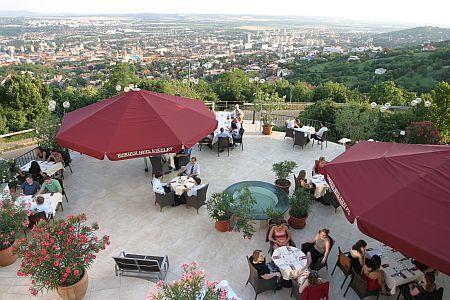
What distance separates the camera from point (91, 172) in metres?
11.1

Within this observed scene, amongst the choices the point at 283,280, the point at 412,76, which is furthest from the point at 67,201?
the point at 412,76

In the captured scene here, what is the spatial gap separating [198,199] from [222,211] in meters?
0.98

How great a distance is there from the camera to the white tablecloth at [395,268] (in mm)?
6117

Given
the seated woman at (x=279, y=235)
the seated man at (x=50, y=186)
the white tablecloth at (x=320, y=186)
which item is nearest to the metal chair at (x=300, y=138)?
the white tablecloth at (x=320, y=186)

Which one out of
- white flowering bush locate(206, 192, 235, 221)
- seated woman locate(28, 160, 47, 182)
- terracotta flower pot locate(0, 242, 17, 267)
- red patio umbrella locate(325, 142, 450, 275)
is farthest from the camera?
seated woman locate(28, 160, 47, 182)

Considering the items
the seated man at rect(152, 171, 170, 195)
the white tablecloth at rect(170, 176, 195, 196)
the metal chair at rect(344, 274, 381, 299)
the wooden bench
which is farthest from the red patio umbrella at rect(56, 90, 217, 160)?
the metal chair at rect(344, 274, 381, 299)

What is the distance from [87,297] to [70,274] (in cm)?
81

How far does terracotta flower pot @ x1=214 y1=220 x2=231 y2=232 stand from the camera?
8039mm

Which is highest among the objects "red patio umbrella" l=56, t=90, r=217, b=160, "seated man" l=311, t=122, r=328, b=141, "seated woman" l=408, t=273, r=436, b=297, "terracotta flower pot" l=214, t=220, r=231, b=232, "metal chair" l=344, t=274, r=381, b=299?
"red patio umbrella" l=56, t=90, r=217, b=160

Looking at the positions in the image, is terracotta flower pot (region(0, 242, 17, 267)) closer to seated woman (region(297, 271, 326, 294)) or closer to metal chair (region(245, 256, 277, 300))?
metal chair (region(245, 256, 277, 300))

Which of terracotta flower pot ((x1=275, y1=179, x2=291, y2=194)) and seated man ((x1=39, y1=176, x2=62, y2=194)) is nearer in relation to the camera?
seated man ((x1=39, y1=176, x2=62, y2=194))

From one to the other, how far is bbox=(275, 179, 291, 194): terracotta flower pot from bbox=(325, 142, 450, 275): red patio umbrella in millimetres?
2865

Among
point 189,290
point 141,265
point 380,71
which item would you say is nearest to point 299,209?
point 141,265

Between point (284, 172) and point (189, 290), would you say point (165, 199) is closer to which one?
point (284, 172)
